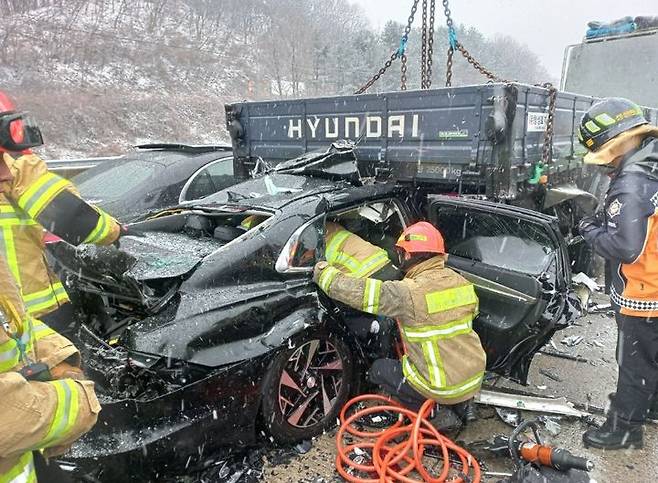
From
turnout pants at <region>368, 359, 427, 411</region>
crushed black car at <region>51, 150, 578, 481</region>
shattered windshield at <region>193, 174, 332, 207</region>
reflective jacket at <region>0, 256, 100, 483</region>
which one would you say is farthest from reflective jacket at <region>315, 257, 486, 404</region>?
reflective jacket at <region>0, 256, 100, 483</region>

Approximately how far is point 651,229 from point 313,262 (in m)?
2.00

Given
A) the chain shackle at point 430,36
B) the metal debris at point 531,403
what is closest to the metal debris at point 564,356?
the metal debris at point 531,403

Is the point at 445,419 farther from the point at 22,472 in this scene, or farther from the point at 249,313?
the point at 22,472

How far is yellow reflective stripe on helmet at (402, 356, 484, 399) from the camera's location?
108 inches

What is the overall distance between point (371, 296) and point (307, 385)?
73cm

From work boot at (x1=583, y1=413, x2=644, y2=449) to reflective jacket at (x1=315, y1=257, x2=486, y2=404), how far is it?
925 millimetres

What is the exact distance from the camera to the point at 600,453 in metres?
2.99

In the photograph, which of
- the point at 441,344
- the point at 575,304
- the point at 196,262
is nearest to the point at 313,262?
the point at 196,262

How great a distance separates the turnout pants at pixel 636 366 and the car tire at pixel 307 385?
1.68m

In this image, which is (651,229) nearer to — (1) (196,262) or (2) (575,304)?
(2) (575,304)

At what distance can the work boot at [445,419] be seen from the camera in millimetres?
2951

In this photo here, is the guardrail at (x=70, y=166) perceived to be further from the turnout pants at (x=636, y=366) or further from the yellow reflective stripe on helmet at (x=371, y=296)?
the turnout pants at (x=636, y=366)

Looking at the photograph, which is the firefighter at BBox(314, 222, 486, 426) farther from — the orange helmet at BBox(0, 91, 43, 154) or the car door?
the orange helmet at BBox(0, 91, 43, 154)

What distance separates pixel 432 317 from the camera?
2.69 m
